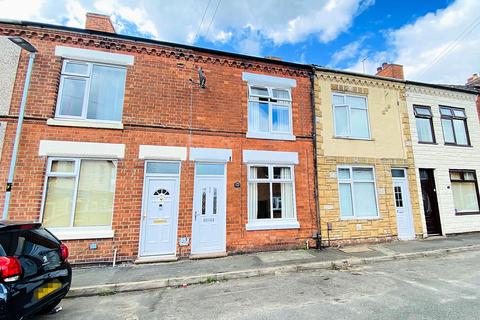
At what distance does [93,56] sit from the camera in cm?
757

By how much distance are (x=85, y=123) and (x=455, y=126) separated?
1593 centimetres

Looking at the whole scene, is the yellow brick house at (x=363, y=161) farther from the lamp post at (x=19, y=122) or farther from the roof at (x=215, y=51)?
the lamp post at (x=19, y=122)

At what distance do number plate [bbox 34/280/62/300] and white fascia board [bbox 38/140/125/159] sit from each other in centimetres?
413

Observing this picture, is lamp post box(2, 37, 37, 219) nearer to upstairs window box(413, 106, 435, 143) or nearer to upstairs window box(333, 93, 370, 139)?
upstairs window box(333, 93, 370, 139)

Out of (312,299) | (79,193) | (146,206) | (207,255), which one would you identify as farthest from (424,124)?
(79,193)

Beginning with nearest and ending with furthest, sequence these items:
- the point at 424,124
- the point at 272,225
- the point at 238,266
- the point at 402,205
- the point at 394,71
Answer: the point at 238,266 → the point at 272,225 → the point at 402,205 → the point at 424,124 → the point at 394,71

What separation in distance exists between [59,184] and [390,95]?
13065 mm

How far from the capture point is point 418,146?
10625 mm

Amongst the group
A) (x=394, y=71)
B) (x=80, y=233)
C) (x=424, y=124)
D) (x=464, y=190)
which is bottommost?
(x=80, y=233)

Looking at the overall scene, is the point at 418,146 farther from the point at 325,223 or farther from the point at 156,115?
the point at 156,115

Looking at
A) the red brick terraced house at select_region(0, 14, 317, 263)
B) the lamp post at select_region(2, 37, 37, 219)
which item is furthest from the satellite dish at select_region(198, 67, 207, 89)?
the lamp post at select_region(2, 37, 37, 219)

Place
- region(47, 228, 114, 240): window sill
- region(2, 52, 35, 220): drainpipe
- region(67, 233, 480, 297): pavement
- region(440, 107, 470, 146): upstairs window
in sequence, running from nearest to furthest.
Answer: region(67, 233, 480, 297): pavement → region(2, 52, 35, 220): drainpipe → region(47, 228, 114, 240): window sill → region(440, 107, 470, 146): upstairs window

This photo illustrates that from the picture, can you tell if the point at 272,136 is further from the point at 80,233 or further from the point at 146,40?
the point at 80,233

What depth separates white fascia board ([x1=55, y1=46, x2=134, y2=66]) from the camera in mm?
7391
